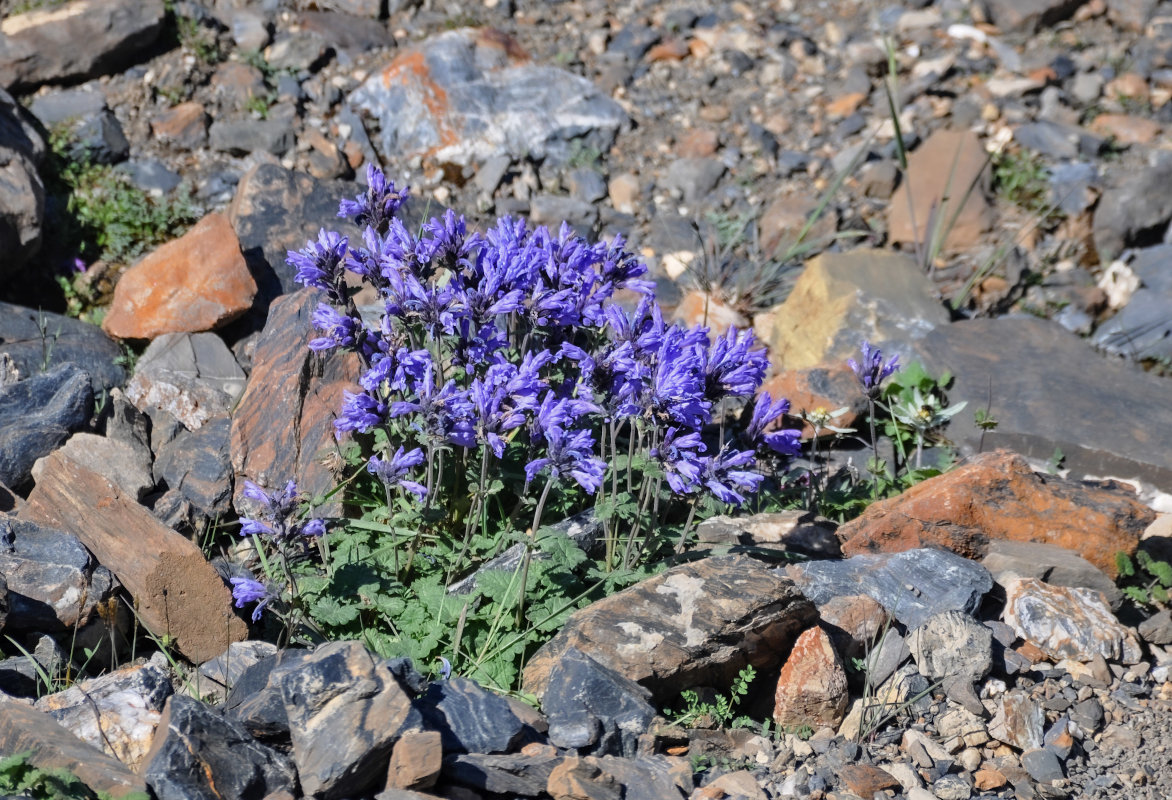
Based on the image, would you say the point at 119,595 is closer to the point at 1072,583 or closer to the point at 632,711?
the point at 632,711

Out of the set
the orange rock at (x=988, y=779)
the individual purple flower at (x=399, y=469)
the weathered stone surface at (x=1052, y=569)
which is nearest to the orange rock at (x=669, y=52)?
the weathered stone surface at (x=1052, y=569)

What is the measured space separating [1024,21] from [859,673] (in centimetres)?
689

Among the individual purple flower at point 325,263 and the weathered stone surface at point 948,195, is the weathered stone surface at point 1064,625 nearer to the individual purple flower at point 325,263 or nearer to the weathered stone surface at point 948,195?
the individual purple flower at point 325,263

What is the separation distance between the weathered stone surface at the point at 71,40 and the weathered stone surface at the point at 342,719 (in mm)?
6129

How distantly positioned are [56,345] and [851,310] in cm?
435

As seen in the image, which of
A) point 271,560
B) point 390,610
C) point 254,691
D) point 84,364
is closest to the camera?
point 254,691

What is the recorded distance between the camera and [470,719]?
10.3ft

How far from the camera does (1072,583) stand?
14.2 ft

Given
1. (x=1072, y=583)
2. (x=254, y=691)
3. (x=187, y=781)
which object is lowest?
(x=1072, y=583)

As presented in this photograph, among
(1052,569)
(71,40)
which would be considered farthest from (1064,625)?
(71,40)

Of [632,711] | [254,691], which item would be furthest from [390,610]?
[632,711]

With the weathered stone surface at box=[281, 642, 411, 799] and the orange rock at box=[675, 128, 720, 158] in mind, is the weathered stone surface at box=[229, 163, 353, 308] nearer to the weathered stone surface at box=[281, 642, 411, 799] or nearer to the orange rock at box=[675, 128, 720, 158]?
the orange rock at box=[675, 128, 720, 158]

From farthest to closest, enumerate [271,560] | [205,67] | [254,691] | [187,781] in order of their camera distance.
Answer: [205,67] < [271,560] < [254,691] < [187,781]

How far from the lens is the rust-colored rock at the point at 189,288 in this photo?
5.52m
